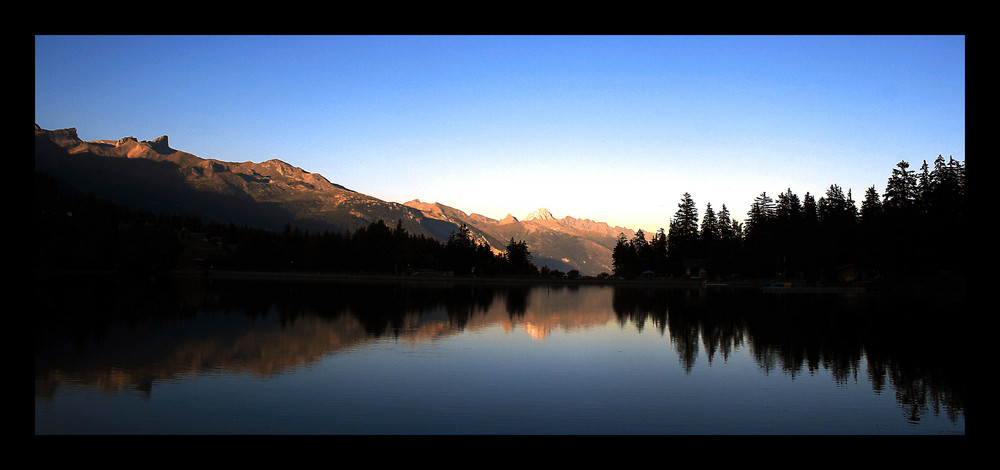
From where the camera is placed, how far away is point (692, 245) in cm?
10250

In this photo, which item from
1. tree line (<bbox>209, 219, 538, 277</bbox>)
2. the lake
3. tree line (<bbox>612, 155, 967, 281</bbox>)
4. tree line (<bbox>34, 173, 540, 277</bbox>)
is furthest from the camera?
tree line (<bbox>209, 219, 538, 277</bbox>)

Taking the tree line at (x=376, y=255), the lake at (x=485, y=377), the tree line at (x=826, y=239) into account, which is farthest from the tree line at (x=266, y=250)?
the lake at (x=485, y=377)

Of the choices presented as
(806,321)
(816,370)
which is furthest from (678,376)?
(806,321)

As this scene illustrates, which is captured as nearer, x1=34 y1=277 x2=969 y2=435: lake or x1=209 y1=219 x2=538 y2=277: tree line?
x1=34 y1=277 x2=969 y2=435: lake

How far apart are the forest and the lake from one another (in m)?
37.4

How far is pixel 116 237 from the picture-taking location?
110375 millimetres

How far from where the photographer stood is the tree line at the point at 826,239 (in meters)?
59.7

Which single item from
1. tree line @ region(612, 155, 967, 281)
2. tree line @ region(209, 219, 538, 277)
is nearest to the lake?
tree line @ region(612, 155, 967, 281)

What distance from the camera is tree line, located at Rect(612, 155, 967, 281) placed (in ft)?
196

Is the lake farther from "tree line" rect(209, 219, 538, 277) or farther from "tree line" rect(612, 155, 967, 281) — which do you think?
"tree line" rect(209, 219, 538, 277)

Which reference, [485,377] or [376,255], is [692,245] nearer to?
[376,255]

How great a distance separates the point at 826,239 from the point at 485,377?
2871 inches
